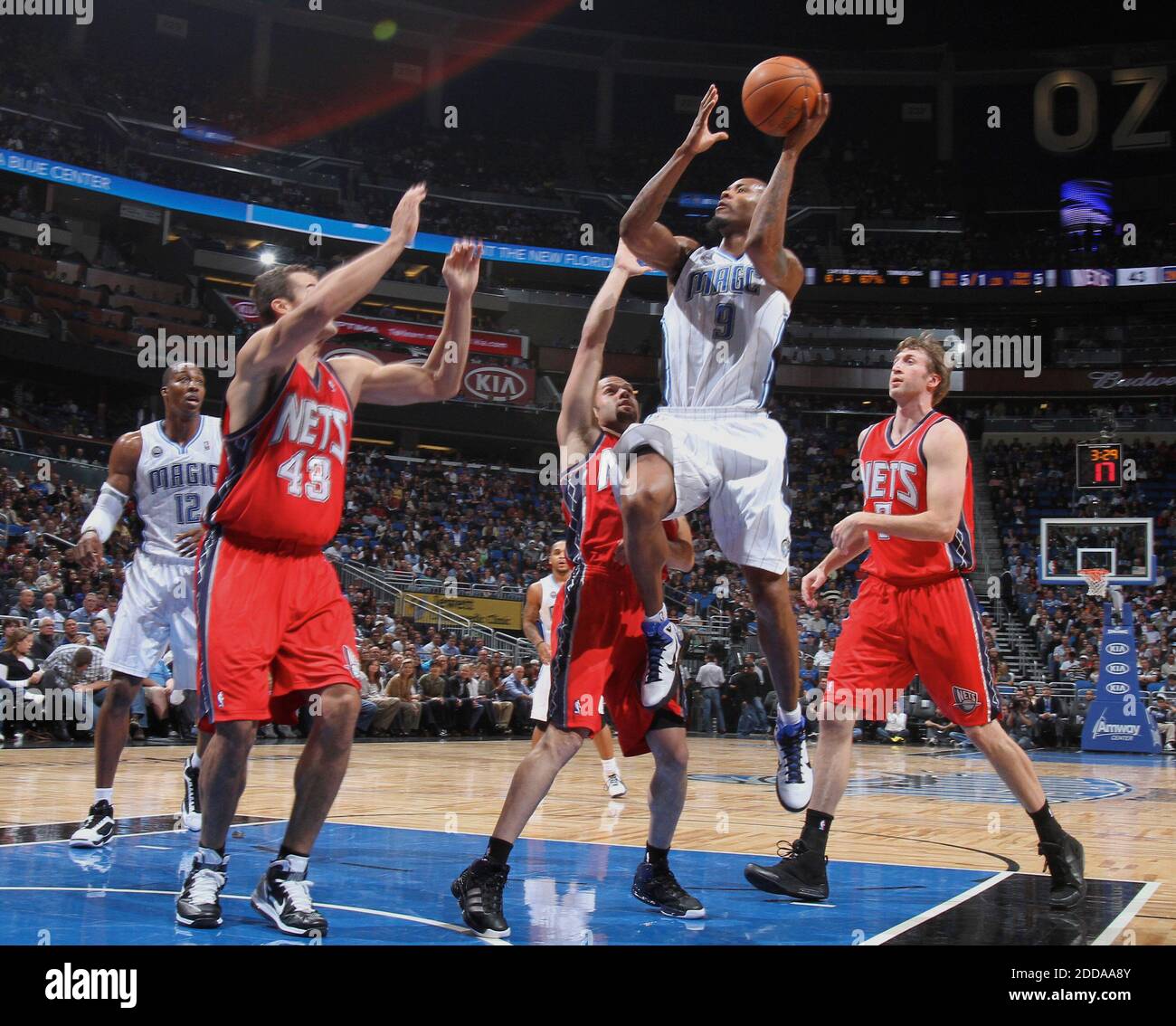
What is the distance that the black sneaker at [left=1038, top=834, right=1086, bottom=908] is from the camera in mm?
4117

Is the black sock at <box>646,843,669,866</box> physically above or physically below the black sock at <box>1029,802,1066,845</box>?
below

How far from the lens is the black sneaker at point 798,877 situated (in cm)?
421

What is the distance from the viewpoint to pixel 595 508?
4.39 meters

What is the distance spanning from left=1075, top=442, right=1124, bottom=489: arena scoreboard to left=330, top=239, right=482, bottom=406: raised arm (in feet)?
53.4

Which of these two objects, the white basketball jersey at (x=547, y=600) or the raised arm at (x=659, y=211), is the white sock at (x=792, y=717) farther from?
the white basketball jersey at (x=547, y=600)

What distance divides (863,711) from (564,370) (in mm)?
27206

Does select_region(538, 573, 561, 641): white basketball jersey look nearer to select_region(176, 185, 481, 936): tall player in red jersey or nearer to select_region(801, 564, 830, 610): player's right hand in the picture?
select_region(801, 564, 830, 610): player's right hand

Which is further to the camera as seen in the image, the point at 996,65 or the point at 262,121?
the point at 996,65

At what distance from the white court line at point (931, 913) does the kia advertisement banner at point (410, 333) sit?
76.3 ft

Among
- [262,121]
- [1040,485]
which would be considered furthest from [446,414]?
[1040,485]

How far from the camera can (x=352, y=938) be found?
338 centimetres

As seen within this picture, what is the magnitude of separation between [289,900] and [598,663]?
1236mm

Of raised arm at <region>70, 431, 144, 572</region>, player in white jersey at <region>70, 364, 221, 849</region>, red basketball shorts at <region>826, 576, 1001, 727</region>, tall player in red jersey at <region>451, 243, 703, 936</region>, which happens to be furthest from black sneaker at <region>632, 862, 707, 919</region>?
raised arm at <region>70, 431, 144, 572</region>
